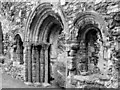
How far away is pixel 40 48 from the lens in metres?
7.86

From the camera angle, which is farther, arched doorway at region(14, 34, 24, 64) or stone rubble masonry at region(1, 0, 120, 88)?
arched doorway at region(14, 34, 24, 64)

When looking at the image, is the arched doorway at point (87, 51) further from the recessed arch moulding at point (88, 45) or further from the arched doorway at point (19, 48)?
the arched doorway at point (19, 48)

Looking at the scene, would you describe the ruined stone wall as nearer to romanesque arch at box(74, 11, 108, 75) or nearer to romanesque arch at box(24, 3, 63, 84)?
romanesque arch at box(74, 11, 108, 75)

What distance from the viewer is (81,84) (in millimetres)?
5871

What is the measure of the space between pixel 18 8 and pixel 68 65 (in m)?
3.89

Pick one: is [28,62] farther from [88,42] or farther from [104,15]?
[104,15]

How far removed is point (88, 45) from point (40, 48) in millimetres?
2489

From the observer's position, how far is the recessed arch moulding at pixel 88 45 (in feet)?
18.1

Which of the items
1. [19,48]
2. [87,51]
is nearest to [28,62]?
[19,48]

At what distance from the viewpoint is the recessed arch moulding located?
5.53 metres

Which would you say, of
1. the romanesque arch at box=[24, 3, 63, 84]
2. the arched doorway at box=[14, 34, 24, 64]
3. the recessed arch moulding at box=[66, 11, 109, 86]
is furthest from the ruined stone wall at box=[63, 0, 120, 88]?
the arched doorway at box=[14, 34, 24, 64]

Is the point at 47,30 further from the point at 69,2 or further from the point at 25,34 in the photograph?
the point at 69,2

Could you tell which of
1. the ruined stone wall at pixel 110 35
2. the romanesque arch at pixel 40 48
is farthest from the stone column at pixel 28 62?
the ruined stone wall at pixel 110 35

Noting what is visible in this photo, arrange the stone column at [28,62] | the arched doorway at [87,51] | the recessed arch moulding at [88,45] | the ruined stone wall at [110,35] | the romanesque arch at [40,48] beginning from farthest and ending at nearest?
the stone column at [28,62] → the romanesque arch at [40,48] → the arched doorway at [87,51] → the recessed arch moulding at [88,45] → the ruined stone wall at [110,35]
